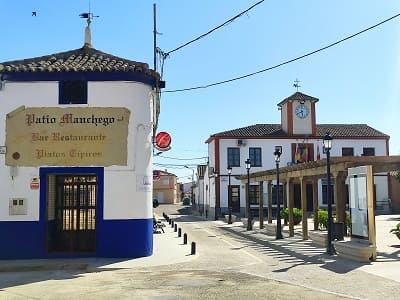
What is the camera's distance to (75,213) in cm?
1616

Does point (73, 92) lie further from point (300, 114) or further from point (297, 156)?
point (300, 114)

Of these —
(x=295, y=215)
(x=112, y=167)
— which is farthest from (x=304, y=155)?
(x=112, y=167)

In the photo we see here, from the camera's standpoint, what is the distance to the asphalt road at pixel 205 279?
9742 millimetres

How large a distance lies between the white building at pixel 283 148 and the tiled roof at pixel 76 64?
88.2 ft

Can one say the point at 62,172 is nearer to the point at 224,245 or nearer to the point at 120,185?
the point at 120,185

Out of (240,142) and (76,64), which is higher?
(240,142)

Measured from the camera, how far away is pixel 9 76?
15141 millimetres

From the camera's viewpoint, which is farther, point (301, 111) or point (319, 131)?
point (319, 131)

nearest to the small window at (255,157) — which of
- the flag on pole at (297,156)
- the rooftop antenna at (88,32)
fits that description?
the flag on pole at (297,156)

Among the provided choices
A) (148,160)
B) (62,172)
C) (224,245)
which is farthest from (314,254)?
(62,172)

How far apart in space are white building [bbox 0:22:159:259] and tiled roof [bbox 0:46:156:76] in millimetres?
49

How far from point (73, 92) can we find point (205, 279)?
7445 mm

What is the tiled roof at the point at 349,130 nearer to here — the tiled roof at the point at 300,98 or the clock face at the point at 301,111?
the clock face at the point at 301,111

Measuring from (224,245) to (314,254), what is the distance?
4753 millimetres
